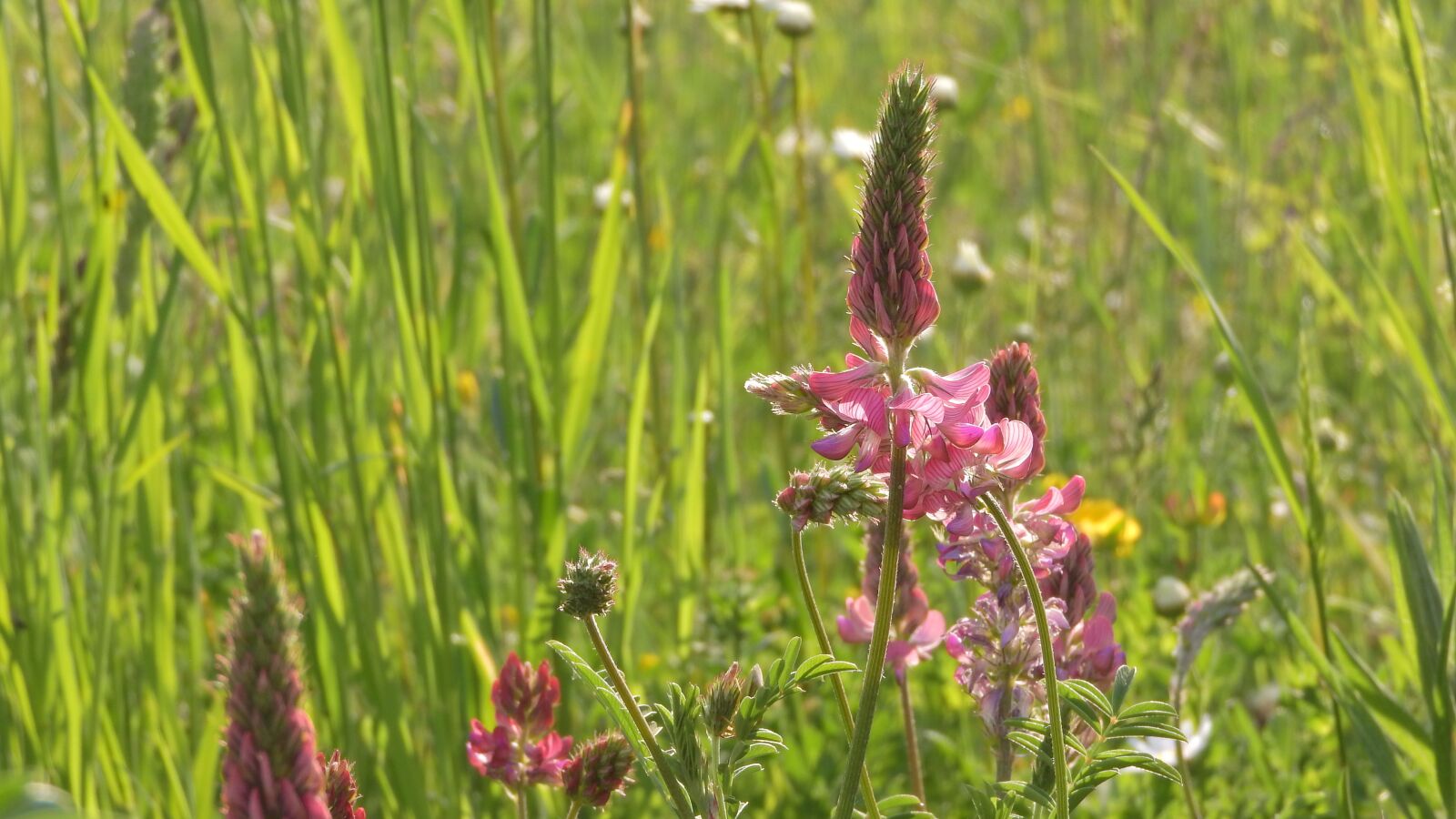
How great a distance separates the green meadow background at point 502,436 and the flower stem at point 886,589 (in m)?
0.21

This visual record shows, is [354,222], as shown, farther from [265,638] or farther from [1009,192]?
[1009,192]

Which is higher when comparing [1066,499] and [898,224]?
[898,224]

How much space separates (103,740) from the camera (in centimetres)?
184

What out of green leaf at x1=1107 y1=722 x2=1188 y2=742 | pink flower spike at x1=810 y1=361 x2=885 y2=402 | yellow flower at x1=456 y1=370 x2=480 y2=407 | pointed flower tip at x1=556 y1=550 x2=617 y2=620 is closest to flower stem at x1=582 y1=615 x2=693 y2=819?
pointed flower tip at x1=556 y1=550 x2=617 y2=620

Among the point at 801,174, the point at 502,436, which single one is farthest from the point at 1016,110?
the point at 502,436

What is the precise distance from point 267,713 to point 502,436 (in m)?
1.35

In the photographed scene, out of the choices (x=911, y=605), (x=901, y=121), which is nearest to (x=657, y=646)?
(x=911, y=605)

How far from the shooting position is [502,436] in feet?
7.13

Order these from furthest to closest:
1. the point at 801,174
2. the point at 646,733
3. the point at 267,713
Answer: the point at 801,174 < the point at 646,733 < the point at 267,713

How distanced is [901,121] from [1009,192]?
408cm

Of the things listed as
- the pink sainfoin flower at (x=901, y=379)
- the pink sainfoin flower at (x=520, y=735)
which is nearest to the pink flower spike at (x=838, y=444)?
the pink sainfoin flower at (x=901, y=379)

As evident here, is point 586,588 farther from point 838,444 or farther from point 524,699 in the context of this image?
point 524,699

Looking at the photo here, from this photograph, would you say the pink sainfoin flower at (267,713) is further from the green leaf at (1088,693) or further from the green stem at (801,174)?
the green stem at (801,174)

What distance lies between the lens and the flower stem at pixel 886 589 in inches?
37.6
